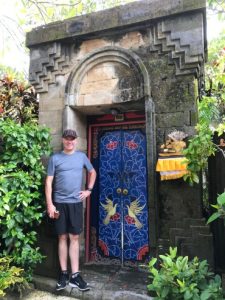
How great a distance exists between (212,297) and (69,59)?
3973 millimetres

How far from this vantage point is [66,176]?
13.2 feet

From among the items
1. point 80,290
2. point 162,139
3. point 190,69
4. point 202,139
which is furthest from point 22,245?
point 190,69

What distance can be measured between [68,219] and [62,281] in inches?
33.1

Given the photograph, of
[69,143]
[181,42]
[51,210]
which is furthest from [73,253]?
[181,42]

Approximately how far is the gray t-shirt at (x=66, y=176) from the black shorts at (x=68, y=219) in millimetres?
76

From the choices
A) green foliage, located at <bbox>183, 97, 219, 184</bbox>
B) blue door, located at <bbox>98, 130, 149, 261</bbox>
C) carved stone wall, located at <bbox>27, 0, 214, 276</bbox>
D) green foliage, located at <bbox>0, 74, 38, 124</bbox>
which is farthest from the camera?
green foliage, located at <bbox>0, 74, 38, 124</bbox>

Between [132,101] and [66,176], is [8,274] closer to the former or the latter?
[66,176]

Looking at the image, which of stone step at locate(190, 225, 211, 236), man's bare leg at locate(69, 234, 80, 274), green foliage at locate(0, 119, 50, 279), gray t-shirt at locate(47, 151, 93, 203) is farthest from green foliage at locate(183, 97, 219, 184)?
green foliage at locate(0, 119, 50, 279)

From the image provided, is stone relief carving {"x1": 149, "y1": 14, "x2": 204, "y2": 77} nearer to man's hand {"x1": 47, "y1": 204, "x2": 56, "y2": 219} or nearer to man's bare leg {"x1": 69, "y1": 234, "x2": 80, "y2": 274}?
man's hand {"x1": 47, "y1": 204, "x2": 56, "y2": 219}

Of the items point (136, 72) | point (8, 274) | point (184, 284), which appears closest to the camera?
point (184, 284)

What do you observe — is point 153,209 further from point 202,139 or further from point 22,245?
point 22,245

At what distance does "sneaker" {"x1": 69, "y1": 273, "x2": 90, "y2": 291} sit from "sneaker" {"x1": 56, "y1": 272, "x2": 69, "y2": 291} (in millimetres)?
75

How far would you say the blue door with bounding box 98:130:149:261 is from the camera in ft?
15.4

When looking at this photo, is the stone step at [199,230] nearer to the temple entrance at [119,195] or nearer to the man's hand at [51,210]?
the temple entrance at [119,195]
